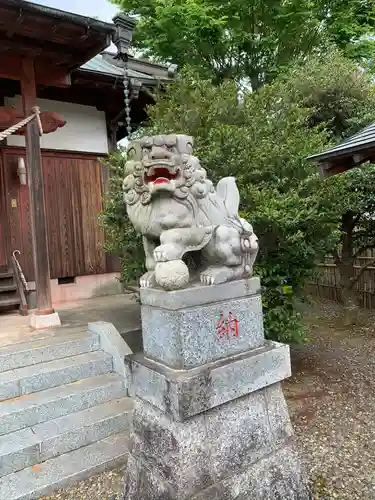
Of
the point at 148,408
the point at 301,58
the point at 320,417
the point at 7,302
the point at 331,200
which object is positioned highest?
the point at 301,58

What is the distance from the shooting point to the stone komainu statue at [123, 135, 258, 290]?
2545 millimetres

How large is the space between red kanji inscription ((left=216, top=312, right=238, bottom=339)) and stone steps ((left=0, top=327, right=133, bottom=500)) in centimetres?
177

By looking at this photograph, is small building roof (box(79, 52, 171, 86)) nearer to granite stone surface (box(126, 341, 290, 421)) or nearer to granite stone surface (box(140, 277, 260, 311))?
granite stone surface (box(140, 277, 260, 311))

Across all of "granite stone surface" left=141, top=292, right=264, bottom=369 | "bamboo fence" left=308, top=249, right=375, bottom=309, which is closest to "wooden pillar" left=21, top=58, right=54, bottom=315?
"granite stone surface" left=141, top=292, right=264, bottom=369

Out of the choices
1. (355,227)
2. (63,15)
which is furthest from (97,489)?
(355,227)

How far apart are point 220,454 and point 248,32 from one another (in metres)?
13.0

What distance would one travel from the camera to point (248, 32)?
484 inches

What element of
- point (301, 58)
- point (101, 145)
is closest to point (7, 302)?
point (101, 145)

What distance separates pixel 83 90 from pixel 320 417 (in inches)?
283

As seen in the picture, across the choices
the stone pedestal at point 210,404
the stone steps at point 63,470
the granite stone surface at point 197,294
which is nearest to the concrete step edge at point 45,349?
the stone steps at point 63,470

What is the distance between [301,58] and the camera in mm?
12727

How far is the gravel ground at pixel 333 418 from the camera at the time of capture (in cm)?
319

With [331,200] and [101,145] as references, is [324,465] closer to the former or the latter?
[331,200]

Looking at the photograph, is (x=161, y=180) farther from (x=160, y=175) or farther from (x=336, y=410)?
(x=336, y=410)
